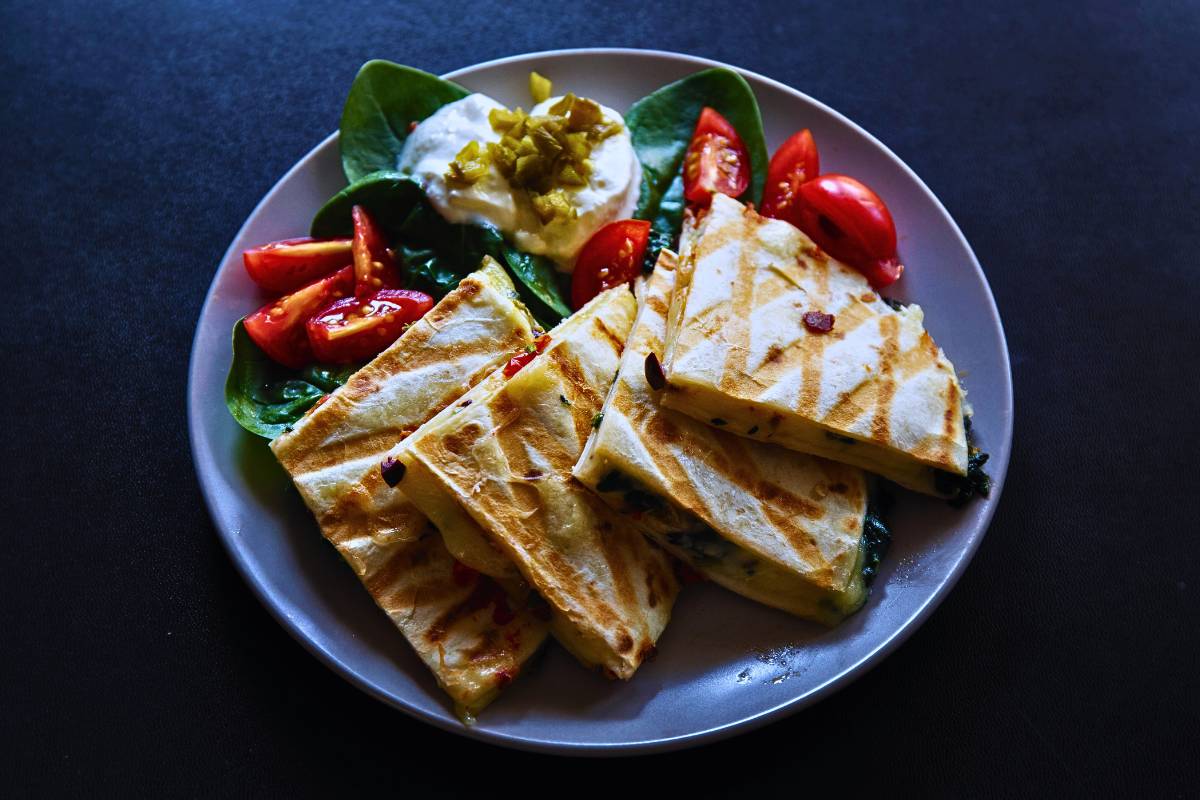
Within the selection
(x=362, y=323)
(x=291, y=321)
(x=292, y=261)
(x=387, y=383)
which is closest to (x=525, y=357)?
(x=387, y=383)

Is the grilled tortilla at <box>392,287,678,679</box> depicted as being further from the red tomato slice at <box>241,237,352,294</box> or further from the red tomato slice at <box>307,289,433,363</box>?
the red tomato slice at <box>241,237,352,294</box>

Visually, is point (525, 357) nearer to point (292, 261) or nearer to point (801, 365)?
point (801, 365)

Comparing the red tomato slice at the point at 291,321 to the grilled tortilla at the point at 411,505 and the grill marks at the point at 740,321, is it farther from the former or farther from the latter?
the grill marks at the point at 740,321

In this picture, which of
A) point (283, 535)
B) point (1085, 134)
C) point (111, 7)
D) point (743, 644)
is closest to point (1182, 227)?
point (1085, 134)

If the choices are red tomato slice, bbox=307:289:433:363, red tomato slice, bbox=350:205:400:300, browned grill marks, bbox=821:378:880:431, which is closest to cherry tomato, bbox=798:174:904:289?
browned grill marks, bbox=821:378:880:431

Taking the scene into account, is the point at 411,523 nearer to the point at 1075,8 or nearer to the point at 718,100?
the point at 718,100

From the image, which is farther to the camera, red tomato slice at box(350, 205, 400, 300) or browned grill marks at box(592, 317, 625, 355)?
red tomato slice at box(350, 205, 400, 300)

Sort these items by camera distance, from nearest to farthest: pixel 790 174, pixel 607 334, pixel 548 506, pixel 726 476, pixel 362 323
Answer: pixel 548 506, pixel 726 476, pixel 607 334, pixel 362 323, pixel 790 174
